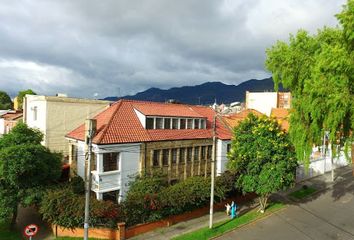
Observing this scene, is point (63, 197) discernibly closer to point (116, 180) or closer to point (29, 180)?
point (29, 180)

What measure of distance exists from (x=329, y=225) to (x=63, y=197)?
2006 cm

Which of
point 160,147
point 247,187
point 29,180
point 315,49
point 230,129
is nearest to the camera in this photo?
point 315,49

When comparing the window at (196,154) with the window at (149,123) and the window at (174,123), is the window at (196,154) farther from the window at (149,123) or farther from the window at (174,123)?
the window at (149,123)

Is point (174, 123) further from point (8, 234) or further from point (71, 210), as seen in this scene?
point (8, 234)

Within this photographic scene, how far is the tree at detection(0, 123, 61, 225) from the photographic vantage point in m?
19.1

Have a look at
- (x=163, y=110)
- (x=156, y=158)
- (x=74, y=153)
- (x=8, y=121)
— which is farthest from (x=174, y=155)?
(x=8, y=121)

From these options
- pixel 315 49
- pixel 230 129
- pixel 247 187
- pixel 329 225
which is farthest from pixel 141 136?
pixel 329 225

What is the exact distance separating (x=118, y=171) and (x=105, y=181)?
4.32ft

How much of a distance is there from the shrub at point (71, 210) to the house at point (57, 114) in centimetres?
1132

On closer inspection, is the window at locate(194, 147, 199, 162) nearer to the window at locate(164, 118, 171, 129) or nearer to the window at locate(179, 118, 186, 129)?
the window at locate(179, 118, 186, 129)

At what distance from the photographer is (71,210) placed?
19469 mm

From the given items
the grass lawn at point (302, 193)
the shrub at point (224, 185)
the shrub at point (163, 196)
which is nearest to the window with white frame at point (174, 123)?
the shrub at point (163, 196)

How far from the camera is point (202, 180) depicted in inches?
995

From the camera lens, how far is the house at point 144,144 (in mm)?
23562
